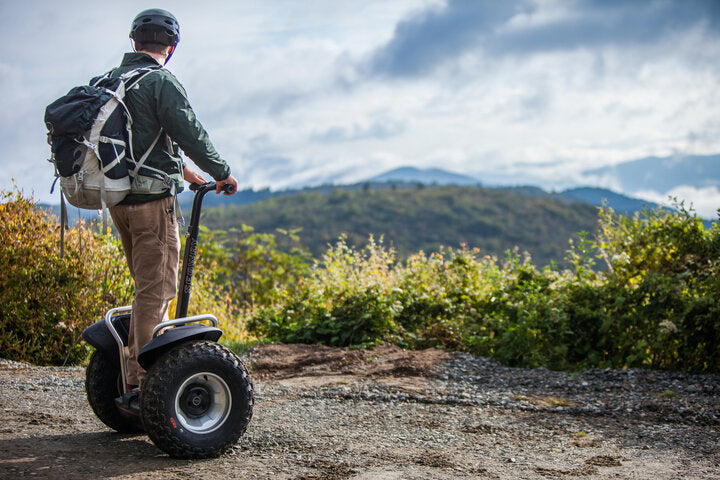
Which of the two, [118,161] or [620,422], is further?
[620,422]

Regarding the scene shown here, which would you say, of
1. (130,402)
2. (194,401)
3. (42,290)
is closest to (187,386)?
(194,401)

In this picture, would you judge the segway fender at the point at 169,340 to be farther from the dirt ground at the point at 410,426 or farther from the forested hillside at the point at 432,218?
the forested hillside at the point at 432,218

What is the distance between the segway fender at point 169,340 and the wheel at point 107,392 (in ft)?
1.65

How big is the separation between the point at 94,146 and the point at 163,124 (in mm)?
358

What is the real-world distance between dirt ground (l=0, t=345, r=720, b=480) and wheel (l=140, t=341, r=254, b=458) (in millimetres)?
97

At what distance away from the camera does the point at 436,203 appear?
94062mm

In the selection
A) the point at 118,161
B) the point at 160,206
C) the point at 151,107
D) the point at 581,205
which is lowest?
the point at 160,206

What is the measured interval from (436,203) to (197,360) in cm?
9171

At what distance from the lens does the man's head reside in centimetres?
345

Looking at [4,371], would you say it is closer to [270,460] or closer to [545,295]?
[270,460]

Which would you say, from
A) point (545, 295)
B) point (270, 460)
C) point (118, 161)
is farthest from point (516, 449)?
point (545, 295)

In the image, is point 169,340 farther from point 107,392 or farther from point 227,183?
point 227,183

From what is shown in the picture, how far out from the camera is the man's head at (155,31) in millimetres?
3447

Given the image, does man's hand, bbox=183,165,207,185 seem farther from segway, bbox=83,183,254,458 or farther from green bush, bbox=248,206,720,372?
green bush, bbox=248,206,720,372
